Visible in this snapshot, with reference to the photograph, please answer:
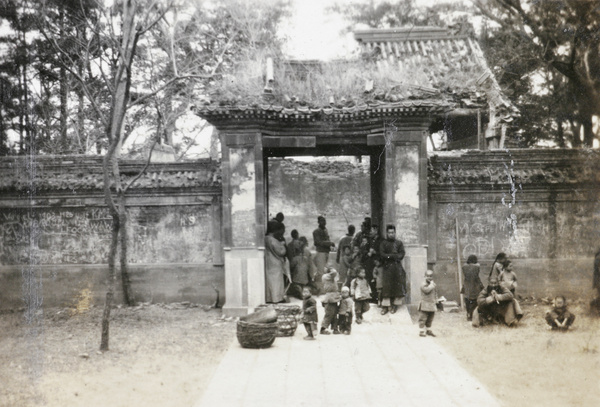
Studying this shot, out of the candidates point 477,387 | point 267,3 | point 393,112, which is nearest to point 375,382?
point 477,387

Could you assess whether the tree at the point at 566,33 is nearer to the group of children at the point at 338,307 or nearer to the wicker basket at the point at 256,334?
the group of children at the point at 338,307

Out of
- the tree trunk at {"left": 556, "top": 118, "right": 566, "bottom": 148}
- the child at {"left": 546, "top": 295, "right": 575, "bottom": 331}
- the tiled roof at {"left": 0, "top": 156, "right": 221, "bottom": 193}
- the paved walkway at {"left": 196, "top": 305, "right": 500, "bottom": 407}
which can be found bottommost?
the paved walkway at {"left": 196, "top": 305, "right": 500, "bottom": 407}

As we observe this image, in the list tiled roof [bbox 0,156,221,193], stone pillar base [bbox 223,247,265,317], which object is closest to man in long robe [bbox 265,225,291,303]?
stone pillar base [bbox 223,247,265,317]

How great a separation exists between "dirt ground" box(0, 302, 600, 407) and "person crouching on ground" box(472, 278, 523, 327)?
23cm

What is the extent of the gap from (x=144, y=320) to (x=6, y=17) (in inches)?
243

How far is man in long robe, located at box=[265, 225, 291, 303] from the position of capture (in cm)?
1185

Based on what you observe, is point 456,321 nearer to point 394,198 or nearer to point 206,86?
point 394,198

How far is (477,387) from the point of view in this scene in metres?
6.88

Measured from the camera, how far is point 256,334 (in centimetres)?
881

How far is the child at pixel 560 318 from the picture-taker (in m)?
9.38

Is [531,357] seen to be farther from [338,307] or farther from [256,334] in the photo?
[256,334]

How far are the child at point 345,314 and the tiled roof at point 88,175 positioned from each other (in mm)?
4282

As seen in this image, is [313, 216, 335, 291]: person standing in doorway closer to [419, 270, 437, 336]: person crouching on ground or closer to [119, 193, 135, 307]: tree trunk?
[419, 270, 437, 336]: person crouching on ground

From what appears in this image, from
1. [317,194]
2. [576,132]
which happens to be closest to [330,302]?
[576,132]
